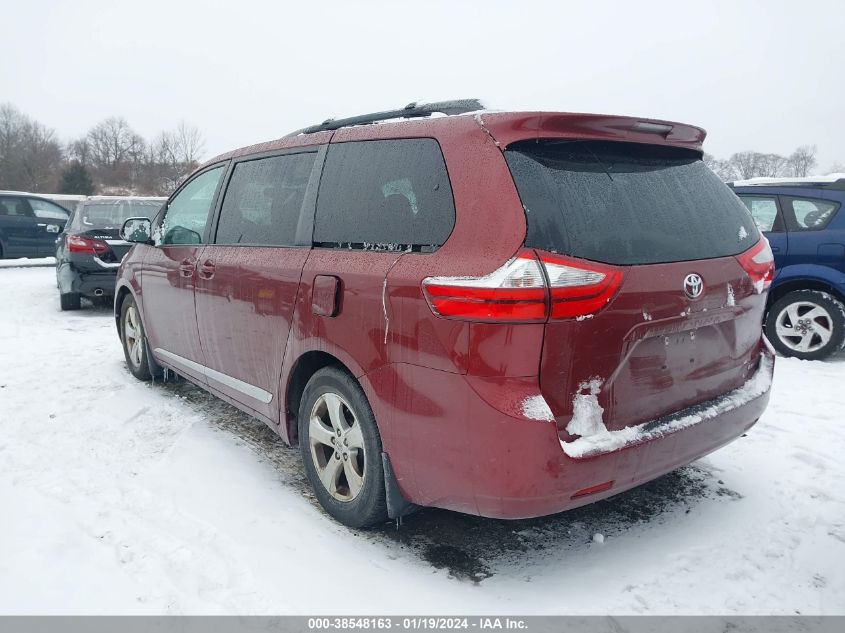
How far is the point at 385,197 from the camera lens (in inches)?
106

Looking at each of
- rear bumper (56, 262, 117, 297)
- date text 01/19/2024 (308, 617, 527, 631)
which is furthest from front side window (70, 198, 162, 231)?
date text 01/19/2024 (308, 617, 527, 631)

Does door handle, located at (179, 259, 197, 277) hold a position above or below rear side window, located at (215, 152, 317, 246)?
below

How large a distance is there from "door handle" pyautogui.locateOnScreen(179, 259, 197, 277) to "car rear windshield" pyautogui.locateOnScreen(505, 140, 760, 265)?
8.15ft

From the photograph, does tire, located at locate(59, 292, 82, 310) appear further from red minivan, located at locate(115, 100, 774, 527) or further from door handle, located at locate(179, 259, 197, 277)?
red minivan, located at locate(115, 100, 774, 527)

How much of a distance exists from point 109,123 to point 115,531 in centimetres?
8760

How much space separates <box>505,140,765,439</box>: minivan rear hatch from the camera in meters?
2.18

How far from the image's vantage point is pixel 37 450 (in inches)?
145

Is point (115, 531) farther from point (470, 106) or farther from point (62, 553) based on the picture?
point (470, 106)

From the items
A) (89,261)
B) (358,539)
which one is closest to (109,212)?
(89,261)

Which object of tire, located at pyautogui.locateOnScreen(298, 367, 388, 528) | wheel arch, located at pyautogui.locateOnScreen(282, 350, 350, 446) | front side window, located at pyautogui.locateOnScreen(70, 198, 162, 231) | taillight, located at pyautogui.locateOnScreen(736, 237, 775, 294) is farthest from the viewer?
front side window, located at pyautogui.locateOnScreen(70, 198, 162, 231)

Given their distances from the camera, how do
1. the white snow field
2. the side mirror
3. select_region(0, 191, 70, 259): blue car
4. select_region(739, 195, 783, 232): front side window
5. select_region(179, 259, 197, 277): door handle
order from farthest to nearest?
select_region(0, 191, 70, 259): blue car
select_region(739, 195, 783, 232): front side window
the side mirror
select_region(179, 259, 197, 277): door handle
the white snow field

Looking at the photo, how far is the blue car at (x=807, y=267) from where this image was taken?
5.93m

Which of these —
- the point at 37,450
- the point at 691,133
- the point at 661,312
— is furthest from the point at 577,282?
the point at 37,450

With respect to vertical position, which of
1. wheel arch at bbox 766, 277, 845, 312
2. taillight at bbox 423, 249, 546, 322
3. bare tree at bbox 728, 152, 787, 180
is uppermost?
bare tree at bbox 728, 152, 787, 180
